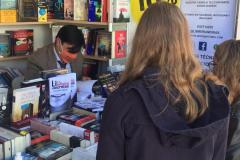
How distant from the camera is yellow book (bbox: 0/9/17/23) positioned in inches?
147

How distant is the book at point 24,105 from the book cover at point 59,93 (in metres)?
0.12

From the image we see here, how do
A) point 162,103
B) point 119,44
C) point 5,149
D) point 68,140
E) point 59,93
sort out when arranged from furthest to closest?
point 119,44 → point 59,93 → point 68,140 → point 5,149 → point 162,103

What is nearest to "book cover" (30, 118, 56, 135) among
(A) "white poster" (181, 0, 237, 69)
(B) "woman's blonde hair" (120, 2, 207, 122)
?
(B) "woman's blonde hair" (120, 2, 207, 122)

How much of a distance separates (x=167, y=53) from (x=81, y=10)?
107 inches

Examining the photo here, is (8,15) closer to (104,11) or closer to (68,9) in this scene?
(68,9)

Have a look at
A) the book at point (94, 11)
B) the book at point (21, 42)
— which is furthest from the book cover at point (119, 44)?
the book at point (21, 42)

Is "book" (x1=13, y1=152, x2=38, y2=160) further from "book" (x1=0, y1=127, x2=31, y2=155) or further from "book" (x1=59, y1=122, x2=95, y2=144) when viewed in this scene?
"book" (x1=59, y1=122, x2=95, y2=144)

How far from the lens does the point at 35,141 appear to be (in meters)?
1.90

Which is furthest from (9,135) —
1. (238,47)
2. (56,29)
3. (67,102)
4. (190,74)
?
(56,29)

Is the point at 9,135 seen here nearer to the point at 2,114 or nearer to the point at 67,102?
the point at 2,114

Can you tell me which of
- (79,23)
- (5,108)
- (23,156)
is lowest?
(23,156)

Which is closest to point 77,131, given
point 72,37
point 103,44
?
point 72,37

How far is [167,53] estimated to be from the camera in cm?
121

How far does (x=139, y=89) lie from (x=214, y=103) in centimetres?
30
